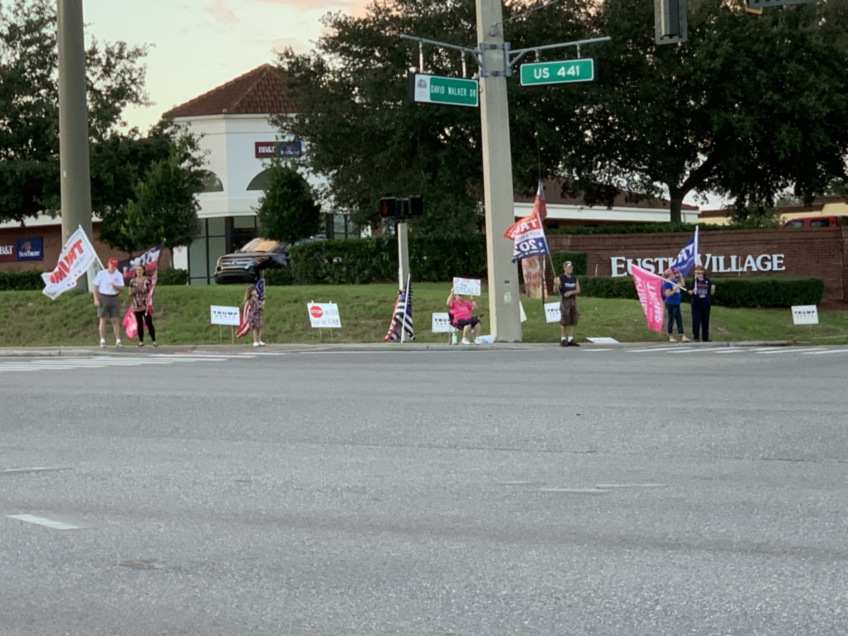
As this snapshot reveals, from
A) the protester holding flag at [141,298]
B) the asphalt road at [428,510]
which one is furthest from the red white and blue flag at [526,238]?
the asphalt road at [428,510]

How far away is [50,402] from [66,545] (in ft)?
29.8

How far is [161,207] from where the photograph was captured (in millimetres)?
53000

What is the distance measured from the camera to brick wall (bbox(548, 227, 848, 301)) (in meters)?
44.8

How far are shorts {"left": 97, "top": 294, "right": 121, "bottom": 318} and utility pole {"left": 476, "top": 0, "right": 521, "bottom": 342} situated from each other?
7.88 meters

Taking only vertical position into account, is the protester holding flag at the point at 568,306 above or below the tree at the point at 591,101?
below

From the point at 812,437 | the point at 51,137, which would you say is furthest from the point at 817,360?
the point at 51,137

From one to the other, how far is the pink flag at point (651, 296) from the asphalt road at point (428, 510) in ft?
48.1

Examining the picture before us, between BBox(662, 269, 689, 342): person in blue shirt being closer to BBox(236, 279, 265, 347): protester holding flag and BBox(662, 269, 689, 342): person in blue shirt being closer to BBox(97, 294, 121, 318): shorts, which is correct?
BBox(236, 279, 265, 347): protester holding flag

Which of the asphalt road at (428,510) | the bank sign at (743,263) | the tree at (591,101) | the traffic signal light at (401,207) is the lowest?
the asphalt road at (428,510)

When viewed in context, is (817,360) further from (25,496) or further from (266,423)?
(25,496)

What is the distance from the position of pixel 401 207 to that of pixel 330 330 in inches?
208

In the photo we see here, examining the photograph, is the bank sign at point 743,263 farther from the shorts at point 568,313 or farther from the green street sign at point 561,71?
the green street sign at point 561,71

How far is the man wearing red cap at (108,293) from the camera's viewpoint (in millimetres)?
30750

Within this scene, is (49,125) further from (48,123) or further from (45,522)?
(45,522)
